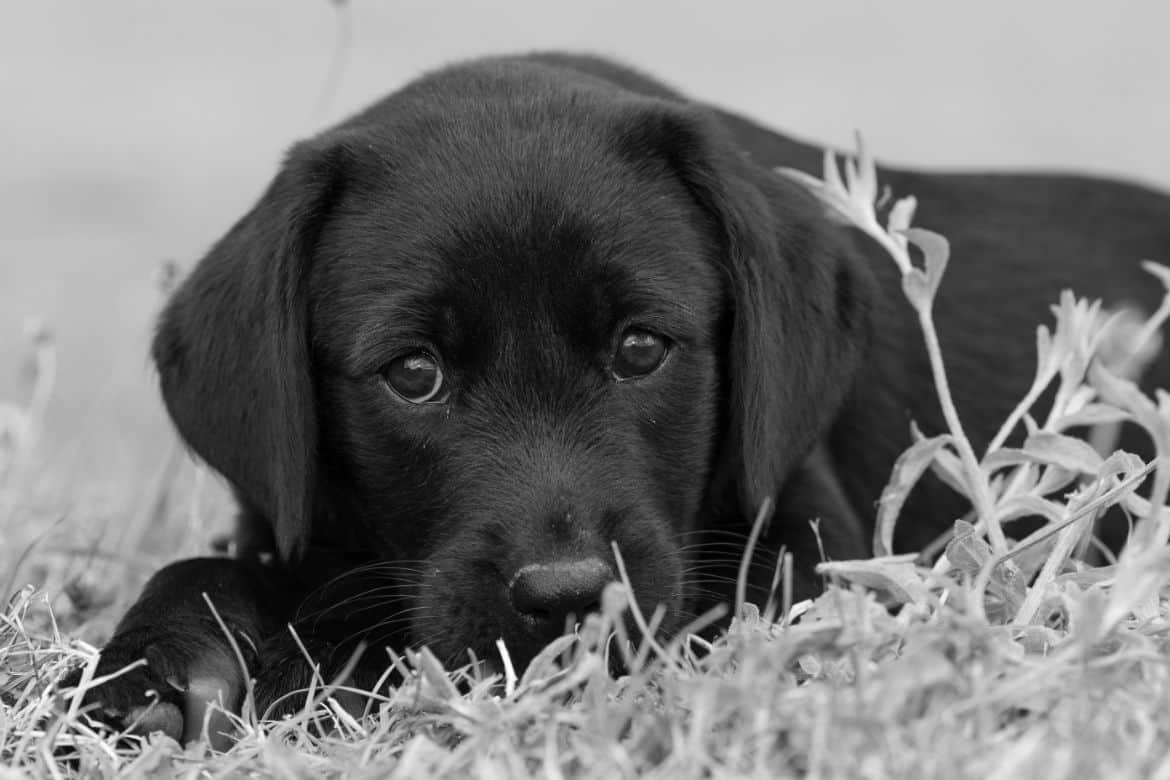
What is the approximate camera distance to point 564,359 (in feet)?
11.0

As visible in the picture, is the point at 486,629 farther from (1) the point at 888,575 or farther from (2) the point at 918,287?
(2) the point at 918,287

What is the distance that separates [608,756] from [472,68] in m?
2.08

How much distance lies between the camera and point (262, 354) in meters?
3.48

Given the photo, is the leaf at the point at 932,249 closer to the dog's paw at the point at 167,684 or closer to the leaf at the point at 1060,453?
the leaf at the point at 1060,453

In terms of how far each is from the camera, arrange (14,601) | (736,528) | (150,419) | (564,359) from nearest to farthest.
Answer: (564,359), (14,601), (736,528), (150,419)

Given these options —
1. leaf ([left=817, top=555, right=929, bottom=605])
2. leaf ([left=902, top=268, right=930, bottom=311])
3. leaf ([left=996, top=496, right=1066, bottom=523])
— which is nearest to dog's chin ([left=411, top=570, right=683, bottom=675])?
leaf ([left=817, top=555, right=929, bottom=605])

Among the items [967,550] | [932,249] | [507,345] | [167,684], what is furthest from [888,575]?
[167,684]

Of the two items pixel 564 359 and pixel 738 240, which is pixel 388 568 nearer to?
pixel 564 359

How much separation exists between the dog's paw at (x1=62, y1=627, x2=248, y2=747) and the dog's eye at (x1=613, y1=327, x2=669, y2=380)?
907 mm

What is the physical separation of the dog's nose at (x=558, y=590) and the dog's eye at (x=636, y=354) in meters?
0.52

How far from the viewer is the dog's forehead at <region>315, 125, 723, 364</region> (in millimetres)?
3332

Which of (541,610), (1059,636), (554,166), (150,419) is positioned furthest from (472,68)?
(150,419)

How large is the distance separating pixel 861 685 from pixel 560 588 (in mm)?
745

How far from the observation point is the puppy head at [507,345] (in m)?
3.27
